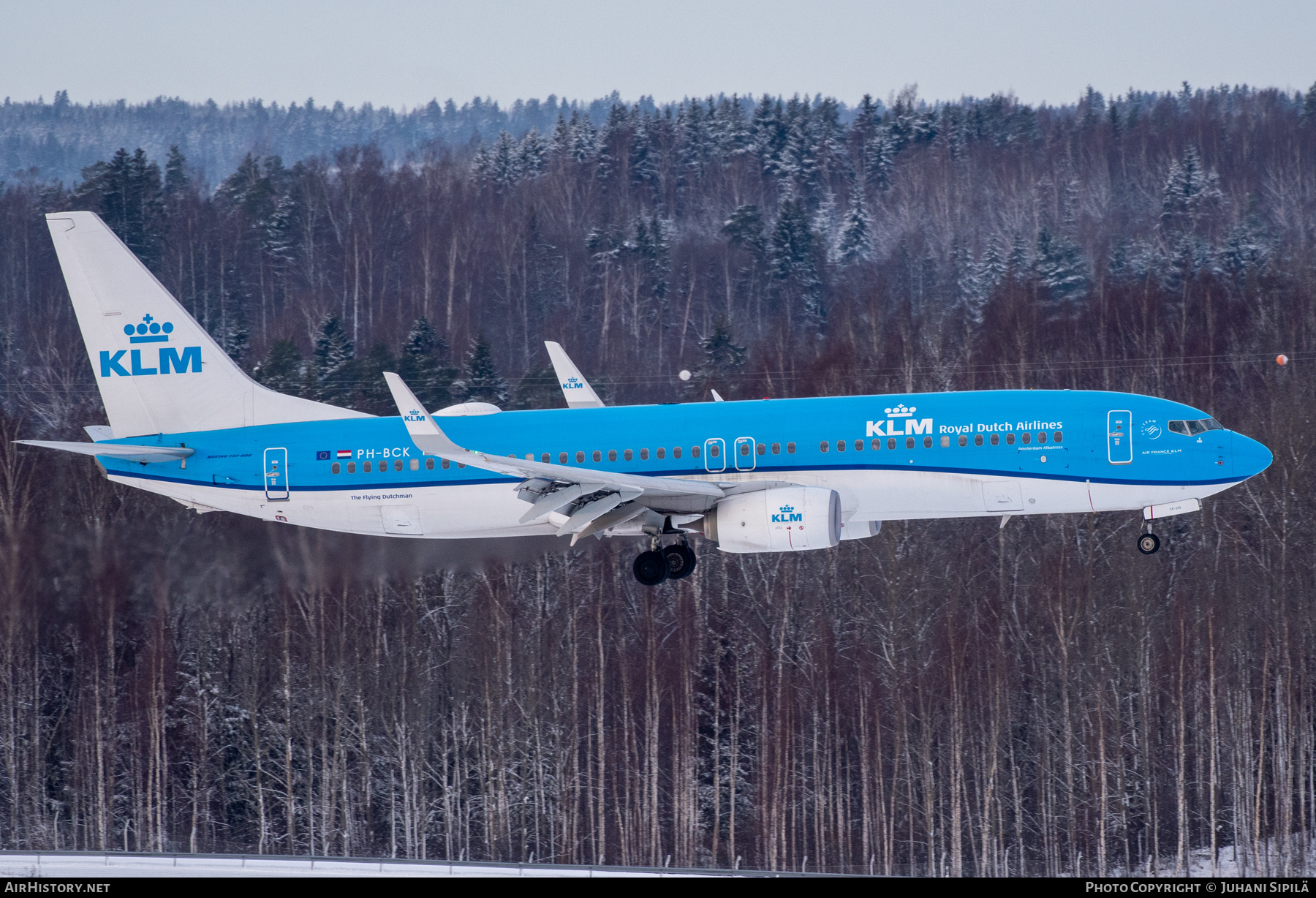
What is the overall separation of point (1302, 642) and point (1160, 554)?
5.29 metres

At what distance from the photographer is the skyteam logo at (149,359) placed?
3500 cm

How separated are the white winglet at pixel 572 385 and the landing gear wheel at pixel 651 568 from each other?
4603 millimetres

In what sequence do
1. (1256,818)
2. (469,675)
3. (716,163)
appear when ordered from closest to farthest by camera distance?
1. (1256,818)
2. (469,675)
3. (716,163)

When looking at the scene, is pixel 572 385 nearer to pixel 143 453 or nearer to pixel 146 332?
pixel 143 453

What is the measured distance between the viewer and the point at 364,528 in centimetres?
3372

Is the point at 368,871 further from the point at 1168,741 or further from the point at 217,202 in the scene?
the point at 217,202

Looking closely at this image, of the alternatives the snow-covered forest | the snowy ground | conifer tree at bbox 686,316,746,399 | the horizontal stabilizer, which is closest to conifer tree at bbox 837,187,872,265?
conifer tree at bbox 686,316,746,399

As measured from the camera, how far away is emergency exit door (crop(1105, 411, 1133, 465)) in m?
31.2

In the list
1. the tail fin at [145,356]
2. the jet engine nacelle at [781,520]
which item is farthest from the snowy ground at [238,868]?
the tail fin at [145,356]

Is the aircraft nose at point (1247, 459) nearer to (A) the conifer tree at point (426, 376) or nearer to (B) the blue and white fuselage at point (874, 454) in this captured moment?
(B) the blue and white fuselage at point (874, 454)

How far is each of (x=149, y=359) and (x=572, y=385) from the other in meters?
9.59

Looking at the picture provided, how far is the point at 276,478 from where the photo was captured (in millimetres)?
33688

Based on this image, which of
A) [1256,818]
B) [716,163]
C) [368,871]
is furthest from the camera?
[716,163]

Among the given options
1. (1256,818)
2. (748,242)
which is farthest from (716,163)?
(1256,818)
